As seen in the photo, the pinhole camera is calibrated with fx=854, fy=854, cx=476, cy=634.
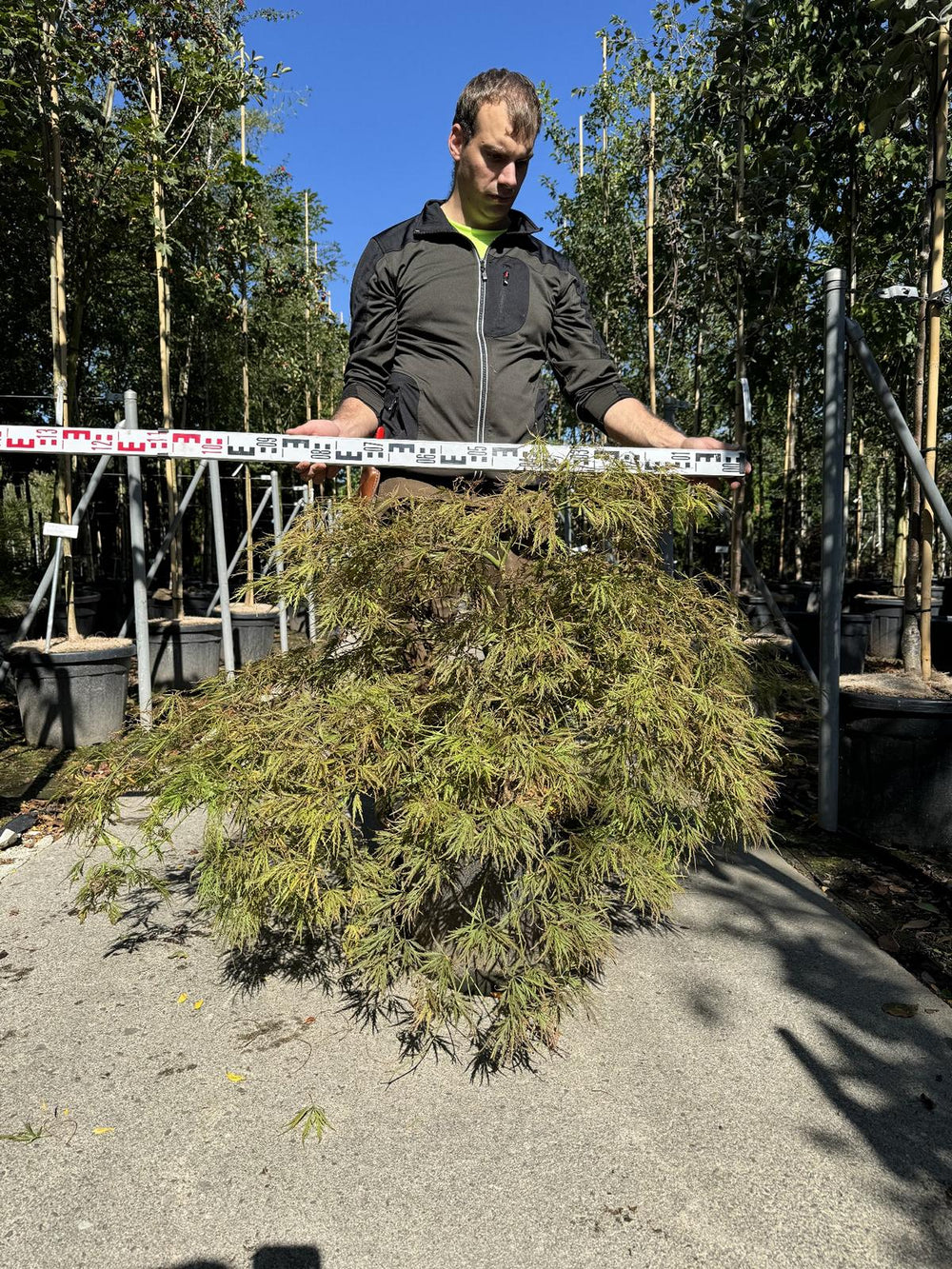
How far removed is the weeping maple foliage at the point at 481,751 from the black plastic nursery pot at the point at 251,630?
21.9 ft

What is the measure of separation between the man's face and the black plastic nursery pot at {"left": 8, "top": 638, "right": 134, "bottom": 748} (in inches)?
170

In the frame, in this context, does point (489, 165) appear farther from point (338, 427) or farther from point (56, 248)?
point (56, 248)

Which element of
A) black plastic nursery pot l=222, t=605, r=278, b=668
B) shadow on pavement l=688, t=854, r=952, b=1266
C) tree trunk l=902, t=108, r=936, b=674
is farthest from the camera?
black plastic nursery pot l=222, t=605, r=278, b=668

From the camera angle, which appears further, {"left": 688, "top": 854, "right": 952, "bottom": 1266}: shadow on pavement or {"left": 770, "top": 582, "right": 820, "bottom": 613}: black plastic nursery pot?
{"left": 770, "top": 582, "right": 820, "bottom": 613}: black plastic nursery pot

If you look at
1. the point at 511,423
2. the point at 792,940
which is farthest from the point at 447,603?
the point at 792,940

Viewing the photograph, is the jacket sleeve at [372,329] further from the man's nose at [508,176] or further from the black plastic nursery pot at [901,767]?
the black plastic nursery pot at [901,767]

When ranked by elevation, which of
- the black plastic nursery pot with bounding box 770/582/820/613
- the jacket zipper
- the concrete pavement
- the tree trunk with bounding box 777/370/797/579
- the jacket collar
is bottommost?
the concrete pavement

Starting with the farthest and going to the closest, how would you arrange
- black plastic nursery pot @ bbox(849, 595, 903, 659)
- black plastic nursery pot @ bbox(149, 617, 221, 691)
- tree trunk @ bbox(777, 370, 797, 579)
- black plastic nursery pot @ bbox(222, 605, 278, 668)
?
tree trunk @ bbox(777, 370, 797, 579), black plastic nursery pot @ bbox(849, 595, 903, 659), black plastic nursery pot @ bbox(222, 605, 278, 668), black plastic nursery pot @ bbox(149, 617, 221, 691)

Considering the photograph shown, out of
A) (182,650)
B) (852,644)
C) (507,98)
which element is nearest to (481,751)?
(507,98)

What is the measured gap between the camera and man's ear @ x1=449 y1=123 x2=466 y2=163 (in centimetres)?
217

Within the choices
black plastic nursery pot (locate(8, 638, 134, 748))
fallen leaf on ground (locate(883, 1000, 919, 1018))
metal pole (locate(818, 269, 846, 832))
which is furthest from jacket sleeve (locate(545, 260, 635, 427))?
black plastic nursery pot (locate(8, 638, 134, 748))

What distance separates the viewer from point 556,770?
168cm

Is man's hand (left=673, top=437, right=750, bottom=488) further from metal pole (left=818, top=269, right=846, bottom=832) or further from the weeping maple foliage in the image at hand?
metal pole (left=818, top=269, right=846, bottom=832)

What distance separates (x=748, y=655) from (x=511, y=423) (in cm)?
87
